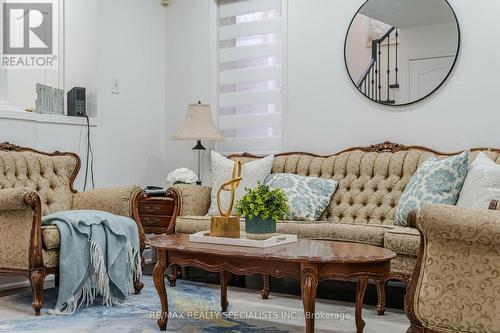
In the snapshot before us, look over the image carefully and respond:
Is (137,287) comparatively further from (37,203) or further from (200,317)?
(37,203)

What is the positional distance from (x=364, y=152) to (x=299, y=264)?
6.31ft

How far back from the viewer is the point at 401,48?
422 cm

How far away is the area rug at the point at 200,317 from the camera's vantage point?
2922 millimetres

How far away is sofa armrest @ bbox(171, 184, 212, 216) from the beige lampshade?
0.46 m

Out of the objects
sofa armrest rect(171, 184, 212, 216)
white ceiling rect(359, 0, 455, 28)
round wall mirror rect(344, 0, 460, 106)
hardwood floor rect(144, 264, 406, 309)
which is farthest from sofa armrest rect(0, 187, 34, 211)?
white ceiling rect(359, 0, 455, 28)

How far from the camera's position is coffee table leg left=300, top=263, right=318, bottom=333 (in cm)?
243

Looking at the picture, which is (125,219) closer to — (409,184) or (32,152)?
(32,152)

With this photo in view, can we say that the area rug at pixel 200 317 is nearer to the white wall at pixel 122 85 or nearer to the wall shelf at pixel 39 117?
the wall shelf at pixel 39 117

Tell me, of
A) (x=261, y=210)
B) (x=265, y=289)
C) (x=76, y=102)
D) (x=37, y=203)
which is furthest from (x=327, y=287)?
(x=76, y=102)

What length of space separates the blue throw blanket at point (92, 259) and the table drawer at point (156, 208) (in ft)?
2.60

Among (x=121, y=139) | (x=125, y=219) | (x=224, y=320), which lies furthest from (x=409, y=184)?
(x=121, y=139)

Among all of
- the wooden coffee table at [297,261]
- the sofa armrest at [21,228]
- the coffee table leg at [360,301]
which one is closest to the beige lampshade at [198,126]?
the sofa armrest at [21,228]

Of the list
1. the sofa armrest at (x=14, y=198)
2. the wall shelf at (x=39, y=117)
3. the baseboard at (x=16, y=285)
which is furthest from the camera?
the wall shelf at (x=39, y=117)

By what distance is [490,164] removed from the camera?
3406mm
